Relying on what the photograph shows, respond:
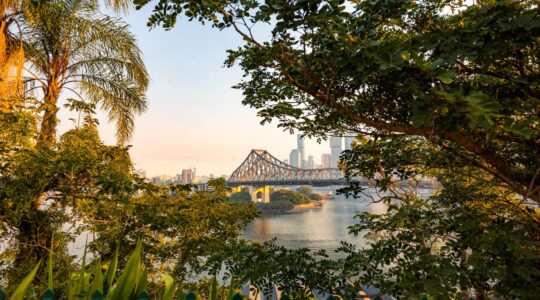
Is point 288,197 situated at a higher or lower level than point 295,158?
lower

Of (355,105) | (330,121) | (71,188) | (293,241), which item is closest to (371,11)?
(355,105)

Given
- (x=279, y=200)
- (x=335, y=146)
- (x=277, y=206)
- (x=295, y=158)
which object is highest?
(x=295, y=158)

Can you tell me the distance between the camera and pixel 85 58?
4.52 metres

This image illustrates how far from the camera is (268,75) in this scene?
1.84 meters

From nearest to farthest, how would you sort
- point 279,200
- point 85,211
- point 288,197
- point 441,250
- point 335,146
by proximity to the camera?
point 441,250, point 85,211, point 335,146, point 279,200, point 288,197

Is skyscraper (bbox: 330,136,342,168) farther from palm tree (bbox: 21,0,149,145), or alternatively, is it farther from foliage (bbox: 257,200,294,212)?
foliage (bbox: 257,200,294,212)

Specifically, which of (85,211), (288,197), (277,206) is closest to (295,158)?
(288,197)

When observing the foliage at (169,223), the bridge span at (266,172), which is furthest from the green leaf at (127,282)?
the bridge span at (266,172)

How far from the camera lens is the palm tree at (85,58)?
404 cm

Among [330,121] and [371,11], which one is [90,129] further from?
[371,11]

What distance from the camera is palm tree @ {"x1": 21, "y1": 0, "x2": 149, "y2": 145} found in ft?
13.2

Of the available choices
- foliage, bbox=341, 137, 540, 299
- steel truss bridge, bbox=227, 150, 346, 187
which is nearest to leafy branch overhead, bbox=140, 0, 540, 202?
foliage, bbox=341, 137, 540, 299

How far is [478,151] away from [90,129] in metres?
3.76

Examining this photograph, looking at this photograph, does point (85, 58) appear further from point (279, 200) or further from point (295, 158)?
point (295, 158)
